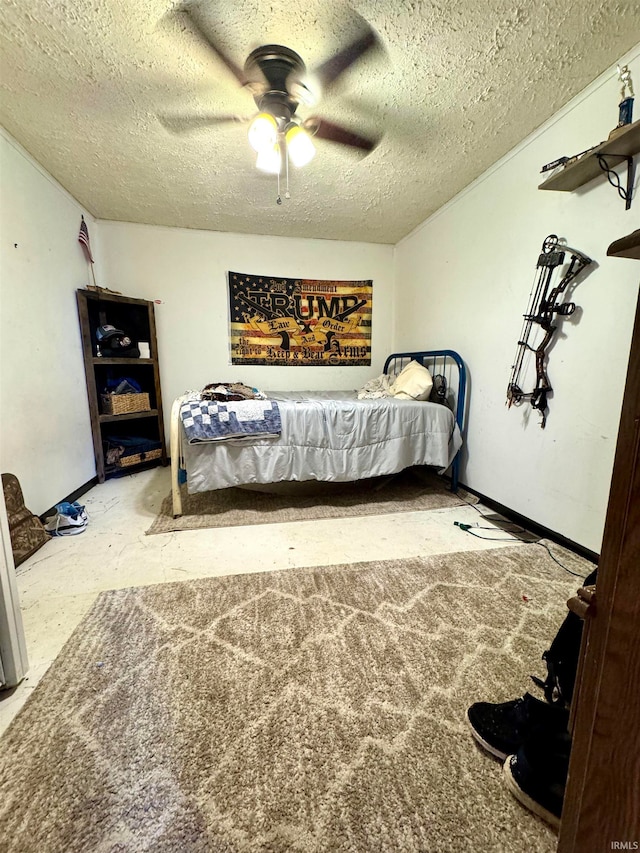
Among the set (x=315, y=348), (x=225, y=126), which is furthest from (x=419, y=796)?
(x=315, y=348)

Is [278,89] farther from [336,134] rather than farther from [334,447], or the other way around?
[334,447]

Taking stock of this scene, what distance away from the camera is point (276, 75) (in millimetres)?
1479

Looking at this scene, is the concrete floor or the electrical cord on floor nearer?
the concrete floor

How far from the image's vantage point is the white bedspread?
214cm

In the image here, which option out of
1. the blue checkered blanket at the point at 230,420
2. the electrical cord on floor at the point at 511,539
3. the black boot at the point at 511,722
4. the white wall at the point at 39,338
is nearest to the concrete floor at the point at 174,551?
the electrical cord on floor at the point at 511,539

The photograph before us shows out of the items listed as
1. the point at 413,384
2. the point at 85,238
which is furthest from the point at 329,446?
the point at 85,238

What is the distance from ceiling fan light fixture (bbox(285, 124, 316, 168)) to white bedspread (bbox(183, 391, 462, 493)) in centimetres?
139

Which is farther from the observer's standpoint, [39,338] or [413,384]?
[413,384]

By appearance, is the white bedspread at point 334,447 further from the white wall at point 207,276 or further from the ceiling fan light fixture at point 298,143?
the white wall at point 207,276

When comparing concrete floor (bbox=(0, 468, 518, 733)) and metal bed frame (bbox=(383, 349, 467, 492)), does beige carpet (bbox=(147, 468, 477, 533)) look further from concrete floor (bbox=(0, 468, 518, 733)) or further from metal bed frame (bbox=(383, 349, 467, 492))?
metal bed frame (bbox=(383, 349, 467, 492))

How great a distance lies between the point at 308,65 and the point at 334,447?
78.1 inches

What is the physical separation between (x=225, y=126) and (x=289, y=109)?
47cm

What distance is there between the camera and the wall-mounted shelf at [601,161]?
4.30ft

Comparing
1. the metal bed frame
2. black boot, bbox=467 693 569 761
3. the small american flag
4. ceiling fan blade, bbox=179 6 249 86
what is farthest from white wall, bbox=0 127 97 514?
the metal bed frame
